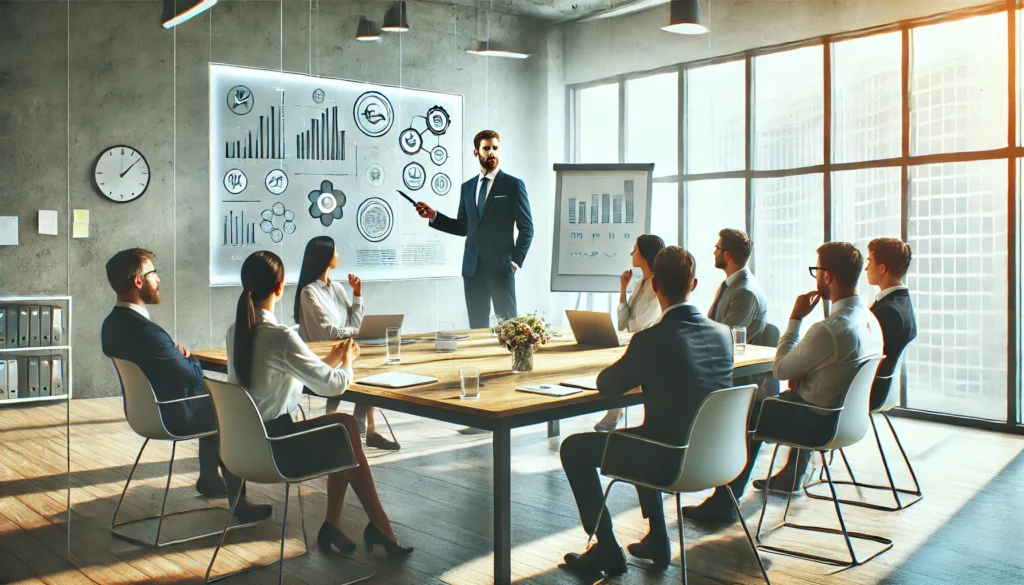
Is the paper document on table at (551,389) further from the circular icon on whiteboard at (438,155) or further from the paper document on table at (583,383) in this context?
the circular icon on whiteboard at (438,155)

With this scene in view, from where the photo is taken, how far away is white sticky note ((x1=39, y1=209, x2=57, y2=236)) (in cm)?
653

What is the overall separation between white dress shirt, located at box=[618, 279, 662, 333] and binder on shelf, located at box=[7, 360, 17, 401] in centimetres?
433

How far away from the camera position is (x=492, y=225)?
6.91 m

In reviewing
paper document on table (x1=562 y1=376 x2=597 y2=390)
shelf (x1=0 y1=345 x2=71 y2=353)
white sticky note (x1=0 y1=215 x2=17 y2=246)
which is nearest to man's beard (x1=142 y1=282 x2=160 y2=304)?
paper document on table (x1=562 y1=376 x2=597 y2=390)

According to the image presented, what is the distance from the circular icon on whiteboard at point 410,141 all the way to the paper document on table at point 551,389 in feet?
15.1

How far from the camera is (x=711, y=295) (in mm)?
8422

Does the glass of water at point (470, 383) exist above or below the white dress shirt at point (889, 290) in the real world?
below

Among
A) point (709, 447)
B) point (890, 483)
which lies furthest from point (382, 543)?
point (890, 483)

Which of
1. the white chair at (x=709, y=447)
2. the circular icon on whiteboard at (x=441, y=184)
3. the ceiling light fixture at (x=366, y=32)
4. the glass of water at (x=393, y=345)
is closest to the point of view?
the white chair at (x=709, y=447)

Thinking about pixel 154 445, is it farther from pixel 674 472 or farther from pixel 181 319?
pixel 674 472

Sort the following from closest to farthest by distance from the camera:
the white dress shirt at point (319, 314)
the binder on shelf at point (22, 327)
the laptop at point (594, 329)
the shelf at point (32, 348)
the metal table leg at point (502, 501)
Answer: the metal table leg at point (502, 501)
the laptop at point (594, 329)
the white dress shirt at point (319, 314)
the shelf at point (32, 348)
the binder on shelf at point (22, 327)

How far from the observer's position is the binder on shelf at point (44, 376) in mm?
6371

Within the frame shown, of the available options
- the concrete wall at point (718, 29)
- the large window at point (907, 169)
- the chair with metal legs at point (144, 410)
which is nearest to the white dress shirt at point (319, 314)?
the chair with metal legs at point (144, 410)

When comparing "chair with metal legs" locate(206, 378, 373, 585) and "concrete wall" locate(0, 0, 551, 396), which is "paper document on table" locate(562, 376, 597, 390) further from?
"concrete wall" locate(0, 0, 551, 396)
